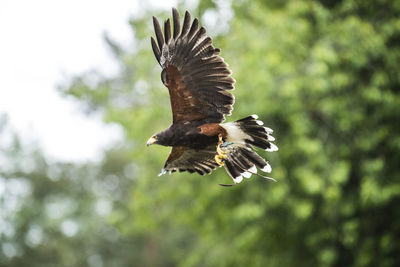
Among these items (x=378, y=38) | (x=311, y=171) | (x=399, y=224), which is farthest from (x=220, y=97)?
(x=399, y=224)

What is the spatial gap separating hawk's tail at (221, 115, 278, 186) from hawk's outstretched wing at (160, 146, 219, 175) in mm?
243

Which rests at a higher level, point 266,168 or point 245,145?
point 245,145

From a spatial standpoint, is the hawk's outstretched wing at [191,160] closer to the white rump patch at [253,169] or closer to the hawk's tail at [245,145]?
the hawk's tail at [245,145]

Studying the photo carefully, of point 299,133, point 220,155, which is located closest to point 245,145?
point 220,155

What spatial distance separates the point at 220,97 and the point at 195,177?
19.8 ft

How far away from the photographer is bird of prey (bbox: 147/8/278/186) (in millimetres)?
4410

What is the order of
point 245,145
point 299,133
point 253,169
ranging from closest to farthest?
point 245,145
point 253,169
point 299,133

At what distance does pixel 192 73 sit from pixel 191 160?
1039 millimetres

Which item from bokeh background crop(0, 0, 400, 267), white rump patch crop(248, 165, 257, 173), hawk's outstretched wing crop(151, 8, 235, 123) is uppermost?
bokeh background crop(0, 0, 400, 267)

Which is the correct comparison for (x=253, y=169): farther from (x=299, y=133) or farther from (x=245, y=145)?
(x=299, y=133)

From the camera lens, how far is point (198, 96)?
4.56 m

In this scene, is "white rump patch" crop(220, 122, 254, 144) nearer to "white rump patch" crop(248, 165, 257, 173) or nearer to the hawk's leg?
the hawk's leg

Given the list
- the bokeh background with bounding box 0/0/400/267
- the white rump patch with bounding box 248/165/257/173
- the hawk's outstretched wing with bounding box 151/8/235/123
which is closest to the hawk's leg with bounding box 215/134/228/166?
the hawk's outstretched wing with bounding box 151/8/235/123

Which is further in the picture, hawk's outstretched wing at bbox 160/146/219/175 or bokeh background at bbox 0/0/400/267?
bokeh background at bbox 0/0/400/267
